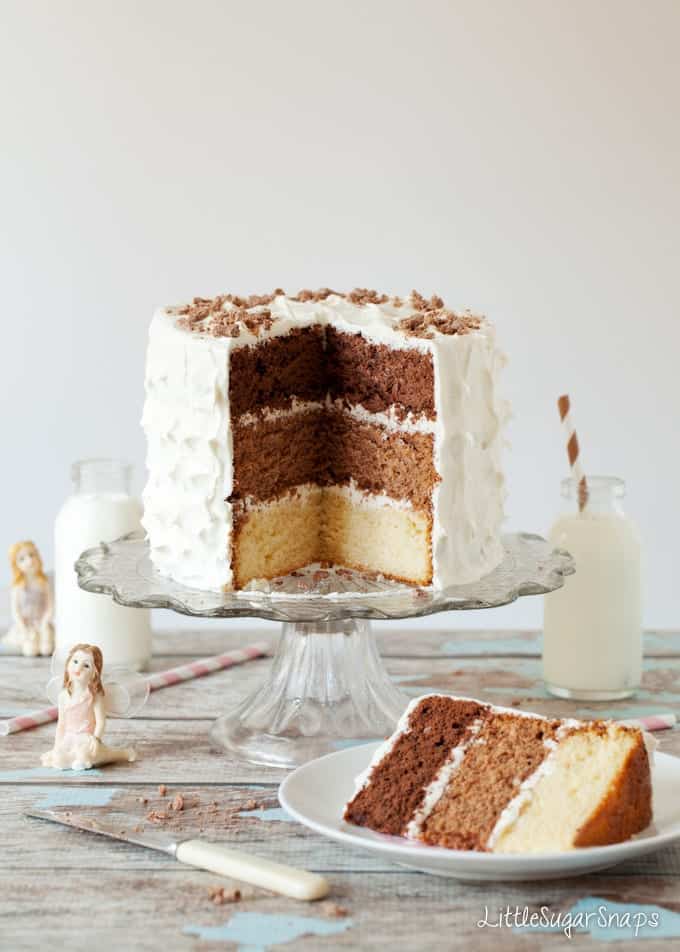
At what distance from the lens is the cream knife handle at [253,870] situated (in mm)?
2045

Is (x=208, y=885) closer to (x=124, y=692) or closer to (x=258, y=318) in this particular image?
(x=124, y=692)

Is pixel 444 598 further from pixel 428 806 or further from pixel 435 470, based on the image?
pixel 428 806

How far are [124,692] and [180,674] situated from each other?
0.50 m

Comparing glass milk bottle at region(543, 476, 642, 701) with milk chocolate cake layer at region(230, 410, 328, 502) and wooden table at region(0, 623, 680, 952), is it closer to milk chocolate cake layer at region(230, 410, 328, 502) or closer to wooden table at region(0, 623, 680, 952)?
wooden table at region(0, 623, 680, 952)

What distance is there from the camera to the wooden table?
195 centimetres

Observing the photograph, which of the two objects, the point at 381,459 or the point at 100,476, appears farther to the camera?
the point at 100,476

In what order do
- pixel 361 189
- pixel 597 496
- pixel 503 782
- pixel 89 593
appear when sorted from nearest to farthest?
pixel 503 782
pixel 597 496
pixel 89 593
pixel 361 189

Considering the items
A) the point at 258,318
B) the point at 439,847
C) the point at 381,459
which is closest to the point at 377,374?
the point at 381,459

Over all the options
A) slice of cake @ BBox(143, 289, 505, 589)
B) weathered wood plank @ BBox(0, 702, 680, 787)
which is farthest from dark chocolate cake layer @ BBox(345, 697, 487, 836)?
slice of cake @ BBox(143, 289, 505, 589)

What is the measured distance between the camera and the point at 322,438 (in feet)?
10.6

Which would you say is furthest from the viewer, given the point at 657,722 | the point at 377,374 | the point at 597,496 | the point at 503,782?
the point at 597,496

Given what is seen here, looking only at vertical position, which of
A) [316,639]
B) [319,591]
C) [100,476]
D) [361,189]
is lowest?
[316,639]

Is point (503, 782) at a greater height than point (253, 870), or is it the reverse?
point (503, 782)

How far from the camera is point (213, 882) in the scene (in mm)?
2113
